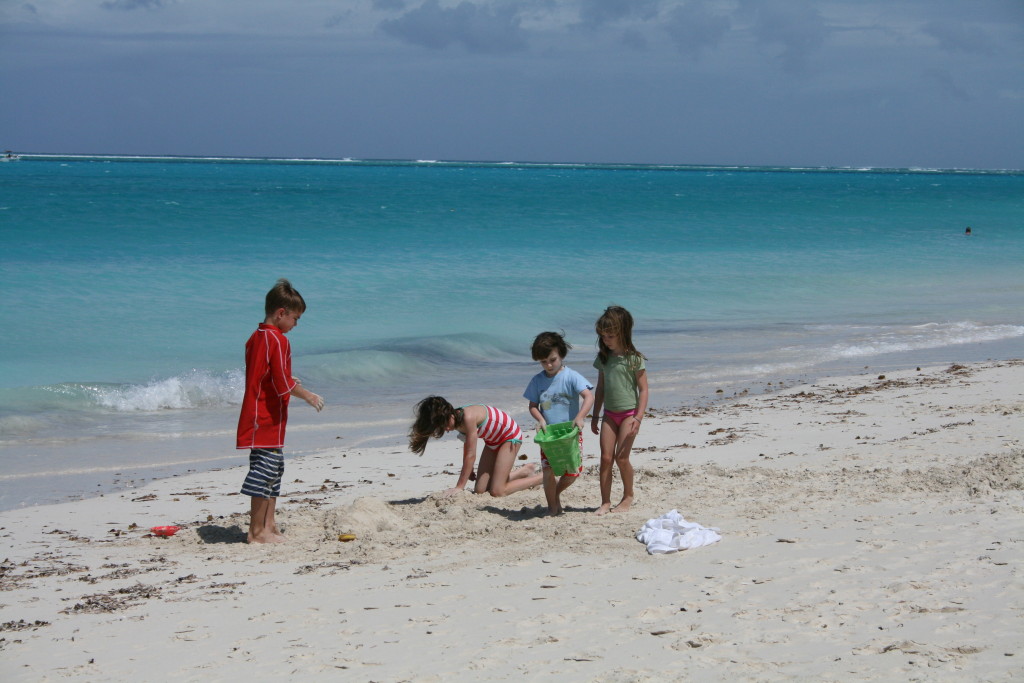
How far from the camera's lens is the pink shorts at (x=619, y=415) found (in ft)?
19.7

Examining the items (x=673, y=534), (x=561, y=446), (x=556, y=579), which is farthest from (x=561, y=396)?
(x=556, y=579)

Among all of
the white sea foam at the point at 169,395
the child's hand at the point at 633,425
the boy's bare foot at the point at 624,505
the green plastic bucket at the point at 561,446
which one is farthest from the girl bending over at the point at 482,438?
the white sea foam at the point at 169,395

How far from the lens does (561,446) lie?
5.98 metres

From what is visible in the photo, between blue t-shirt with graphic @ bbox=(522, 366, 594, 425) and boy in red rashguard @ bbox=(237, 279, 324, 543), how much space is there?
56.2 inches

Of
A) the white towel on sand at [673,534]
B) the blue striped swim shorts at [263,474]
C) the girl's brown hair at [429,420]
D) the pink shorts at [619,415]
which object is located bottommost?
the white towel on sand at [673,534]

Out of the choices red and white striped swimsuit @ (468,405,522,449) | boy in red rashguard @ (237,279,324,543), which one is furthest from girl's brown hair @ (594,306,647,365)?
boy in red rashguard @ (237,279,324,543)

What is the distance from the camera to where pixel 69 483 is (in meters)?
7.96

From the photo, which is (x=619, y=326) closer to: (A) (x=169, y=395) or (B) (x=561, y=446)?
(B) (x=561, y=446)

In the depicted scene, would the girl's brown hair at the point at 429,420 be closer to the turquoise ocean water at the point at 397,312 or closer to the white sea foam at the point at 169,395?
the turquoise ocean water at the point at 397,312

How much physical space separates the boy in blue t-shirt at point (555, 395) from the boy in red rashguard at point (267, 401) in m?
1.40

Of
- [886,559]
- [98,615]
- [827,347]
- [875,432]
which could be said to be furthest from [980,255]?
[98,615]

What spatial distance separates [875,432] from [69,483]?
6.69 metres

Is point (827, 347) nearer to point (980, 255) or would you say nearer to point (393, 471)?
point (393, 471)

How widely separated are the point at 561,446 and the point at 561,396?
0.43 metres
